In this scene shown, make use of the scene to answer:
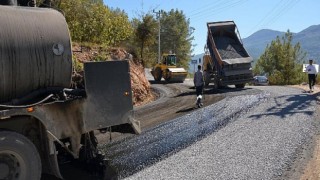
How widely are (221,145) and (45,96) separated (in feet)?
14.3

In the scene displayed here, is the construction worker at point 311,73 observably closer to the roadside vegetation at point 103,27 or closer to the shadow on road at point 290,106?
the shadow on road at point 290,106

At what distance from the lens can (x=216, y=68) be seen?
23672 mm

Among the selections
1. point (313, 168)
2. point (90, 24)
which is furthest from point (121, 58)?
point (313, 168)

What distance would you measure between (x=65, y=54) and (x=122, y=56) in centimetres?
1620

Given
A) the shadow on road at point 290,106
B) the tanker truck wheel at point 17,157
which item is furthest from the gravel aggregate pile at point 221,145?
the tanker truck wheel at point 17,157

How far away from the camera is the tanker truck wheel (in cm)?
502

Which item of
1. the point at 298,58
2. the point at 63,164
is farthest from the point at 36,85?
the point at 298,58

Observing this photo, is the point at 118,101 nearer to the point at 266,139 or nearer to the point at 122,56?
the point at 266,139

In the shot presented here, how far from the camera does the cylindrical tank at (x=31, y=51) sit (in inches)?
209

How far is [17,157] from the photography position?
5145 mm

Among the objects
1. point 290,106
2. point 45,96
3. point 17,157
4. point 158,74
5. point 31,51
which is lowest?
point 290,106

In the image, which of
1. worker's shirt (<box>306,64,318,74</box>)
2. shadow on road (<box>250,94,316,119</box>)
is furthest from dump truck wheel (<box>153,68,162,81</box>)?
shadow on road (<box>250,94,316,119</box>)

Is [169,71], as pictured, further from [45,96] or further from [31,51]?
[31,51]

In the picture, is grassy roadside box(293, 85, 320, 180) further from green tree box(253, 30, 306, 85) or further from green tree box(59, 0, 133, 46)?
green tree box(253, 30, 306, 85)
